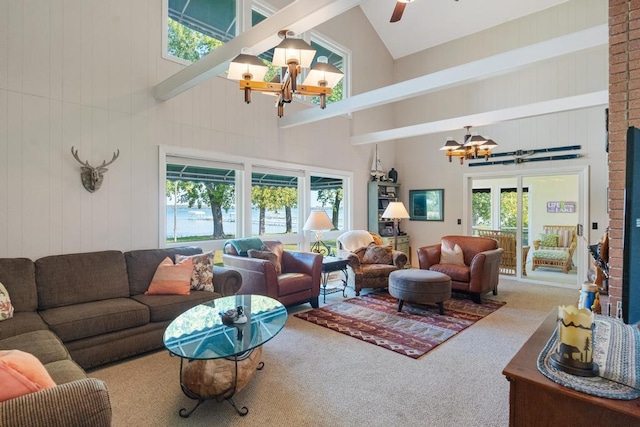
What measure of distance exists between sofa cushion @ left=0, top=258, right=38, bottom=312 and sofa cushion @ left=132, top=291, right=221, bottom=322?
792 mm

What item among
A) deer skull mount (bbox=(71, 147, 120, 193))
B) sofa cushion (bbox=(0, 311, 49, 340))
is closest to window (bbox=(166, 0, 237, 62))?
deer skull mount (bbox=(71, 147, 120, 193))

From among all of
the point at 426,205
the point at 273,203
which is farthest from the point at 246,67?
the point at 426,205

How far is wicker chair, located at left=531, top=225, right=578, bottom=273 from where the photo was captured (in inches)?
245

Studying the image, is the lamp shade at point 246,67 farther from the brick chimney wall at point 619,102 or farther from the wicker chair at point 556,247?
the wicker chair at point 556,247

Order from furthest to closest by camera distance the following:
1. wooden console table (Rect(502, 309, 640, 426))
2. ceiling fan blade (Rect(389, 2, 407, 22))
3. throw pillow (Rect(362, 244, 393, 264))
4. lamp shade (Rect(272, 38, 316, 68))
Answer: throw pillow (Rect(362, 244, 393, 264)) < ceiling fan blade (Rect(389, 2, 407, 22)) < lamp shade (Rect(272, 38, 316, 68)) < wooden console table (Rect(502, 309, 640, 426))

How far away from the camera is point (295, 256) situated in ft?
15.5

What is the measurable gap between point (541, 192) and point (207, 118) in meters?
6.26

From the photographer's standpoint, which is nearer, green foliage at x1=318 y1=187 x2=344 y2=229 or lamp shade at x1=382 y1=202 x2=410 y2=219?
lamp shade at x1=382 y1=202 x2=410 y2=219

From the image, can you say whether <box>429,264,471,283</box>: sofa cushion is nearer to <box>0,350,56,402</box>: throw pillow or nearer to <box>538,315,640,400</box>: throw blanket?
<box>538,315,640,400</box>: throw blanket

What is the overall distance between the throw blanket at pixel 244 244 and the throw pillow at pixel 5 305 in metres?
2.25

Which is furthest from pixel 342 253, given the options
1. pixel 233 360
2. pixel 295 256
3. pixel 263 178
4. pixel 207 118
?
pixel 233 360

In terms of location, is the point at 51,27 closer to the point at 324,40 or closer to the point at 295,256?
the point at 295,256

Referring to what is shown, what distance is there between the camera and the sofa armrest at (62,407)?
1116 millimetres

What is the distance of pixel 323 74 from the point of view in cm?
280
